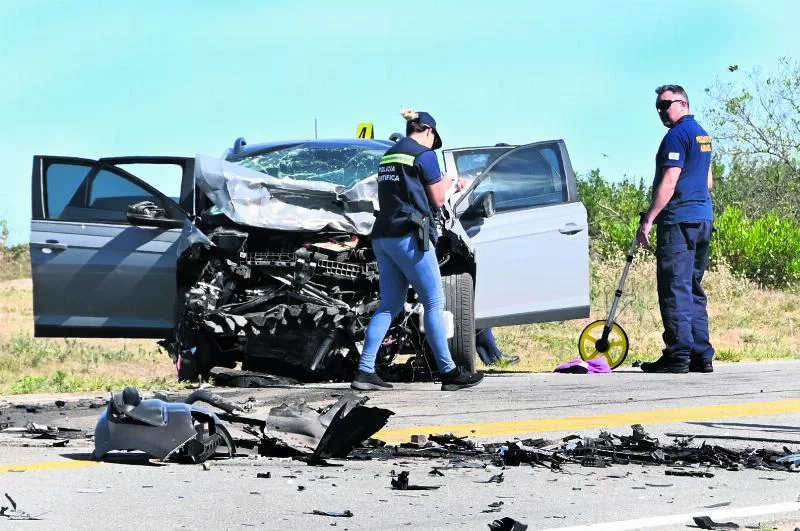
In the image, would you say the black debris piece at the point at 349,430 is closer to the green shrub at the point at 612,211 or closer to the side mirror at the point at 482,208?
the side mirror at the point at 482,208

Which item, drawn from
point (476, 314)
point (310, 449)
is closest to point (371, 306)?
point (476, 314)

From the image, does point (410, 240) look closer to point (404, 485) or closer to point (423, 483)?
point (423, 483)

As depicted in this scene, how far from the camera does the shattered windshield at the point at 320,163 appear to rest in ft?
38.1

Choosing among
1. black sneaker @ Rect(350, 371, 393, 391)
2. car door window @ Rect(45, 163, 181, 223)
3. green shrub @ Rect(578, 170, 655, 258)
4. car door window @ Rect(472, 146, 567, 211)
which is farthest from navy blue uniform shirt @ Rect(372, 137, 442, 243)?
green shrub @ Rect(578, 170, 655, 258)

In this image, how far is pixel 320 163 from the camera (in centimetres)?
1184

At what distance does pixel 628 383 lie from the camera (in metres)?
11.0

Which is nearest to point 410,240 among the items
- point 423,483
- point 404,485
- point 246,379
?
point 246,379

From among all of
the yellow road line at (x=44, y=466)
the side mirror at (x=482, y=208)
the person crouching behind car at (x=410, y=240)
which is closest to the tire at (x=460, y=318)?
the side mirror at (x=482, y=208)

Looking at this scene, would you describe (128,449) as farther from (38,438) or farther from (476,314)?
(476,314)

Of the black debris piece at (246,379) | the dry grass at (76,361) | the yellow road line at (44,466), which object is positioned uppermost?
the yellow road line at (44,466)

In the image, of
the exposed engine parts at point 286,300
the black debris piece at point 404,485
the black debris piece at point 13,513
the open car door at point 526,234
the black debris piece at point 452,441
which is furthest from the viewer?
the open car door at point 526,234

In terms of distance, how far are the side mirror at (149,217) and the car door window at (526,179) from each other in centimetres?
266

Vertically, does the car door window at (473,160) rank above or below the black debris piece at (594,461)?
above

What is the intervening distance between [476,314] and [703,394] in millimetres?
2545
